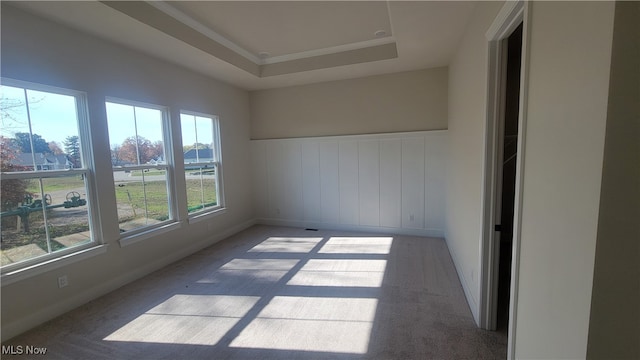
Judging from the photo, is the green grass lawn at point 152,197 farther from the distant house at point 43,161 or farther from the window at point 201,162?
the distant house at point 43,161

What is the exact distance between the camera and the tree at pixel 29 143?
2.27m

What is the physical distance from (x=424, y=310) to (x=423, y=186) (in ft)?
7.58

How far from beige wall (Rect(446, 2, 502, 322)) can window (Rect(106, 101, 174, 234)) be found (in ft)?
11.8

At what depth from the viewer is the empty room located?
2.76ft

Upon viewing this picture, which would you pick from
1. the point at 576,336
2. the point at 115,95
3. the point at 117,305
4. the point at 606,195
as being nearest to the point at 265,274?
the point at 117,305

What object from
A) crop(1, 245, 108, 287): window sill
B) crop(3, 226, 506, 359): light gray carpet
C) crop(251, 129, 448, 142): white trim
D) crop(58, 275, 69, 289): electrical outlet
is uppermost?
crop(251, 129, 448, 142): white trim

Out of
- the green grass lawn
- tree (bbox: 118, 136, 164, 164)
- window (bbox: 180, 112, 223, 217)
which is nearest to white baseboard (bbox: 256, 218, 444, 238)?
window (bbox: 180, 112, 223, 217)

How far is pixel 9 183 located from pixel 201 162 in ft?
7.01

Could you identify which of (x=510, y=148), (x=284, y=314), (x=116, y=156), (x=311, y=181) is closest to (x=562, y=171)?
(x=284, y=314)

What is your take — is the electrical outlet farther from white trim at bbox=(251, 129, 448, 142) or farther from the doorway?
the doorway

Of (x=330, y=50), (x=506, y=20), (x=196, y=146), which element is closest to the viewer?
(x=506, y=20)

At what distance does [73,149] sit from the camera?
2643mm

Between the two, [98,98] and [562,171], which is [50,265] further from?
[562,171]

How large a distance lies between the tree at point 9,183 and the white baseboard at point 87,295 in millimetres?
939
